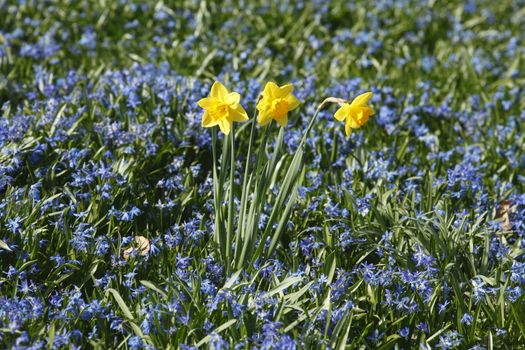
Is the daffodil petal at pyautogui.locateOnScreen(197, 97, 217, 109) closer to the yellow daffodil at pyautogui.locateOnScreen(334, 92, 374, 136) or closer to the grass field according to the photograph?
the grass field

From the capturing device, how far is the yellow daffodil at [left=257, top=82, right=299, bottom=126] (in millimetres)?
2664

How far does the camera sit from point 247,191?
116 inches

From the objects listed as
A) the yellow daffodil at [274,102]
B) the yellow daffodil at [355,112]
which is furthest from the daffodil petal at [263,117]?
the yellow daffodil at [355,112]

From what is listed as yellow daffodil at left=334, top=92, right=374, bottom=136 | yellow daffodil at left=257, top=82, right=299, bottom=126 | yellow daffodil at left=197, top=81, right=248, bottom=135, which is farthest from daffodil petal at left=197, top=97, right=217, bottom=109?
yellow daffodil at left=334, top=92, right=374, bottom=136

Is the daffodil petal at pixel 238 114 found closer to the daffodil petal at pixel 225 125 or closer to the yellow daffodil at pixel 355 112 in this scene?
the daffodil petal at pixel 225 125

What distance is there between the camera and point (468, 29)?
6.19 meters

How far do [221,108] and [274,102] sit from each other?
219mm

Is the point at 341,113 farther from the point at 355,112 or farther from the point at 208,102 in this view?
the point at 208,102

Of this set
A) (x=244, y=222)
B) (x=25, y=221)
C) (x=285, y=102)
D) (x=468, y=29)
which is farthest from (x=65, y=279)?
(x=468, y=29)

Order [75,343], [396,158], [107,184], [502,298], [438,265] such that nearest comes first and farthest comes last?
[75,343] < [502,298] < [438,265] < [107,184] < [396,158]

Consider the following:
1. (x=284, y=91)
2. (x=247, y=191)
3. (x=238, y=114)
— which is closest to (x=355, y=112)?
(x=284, y=91)

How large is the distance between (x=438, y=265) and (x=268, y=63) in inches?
94.1

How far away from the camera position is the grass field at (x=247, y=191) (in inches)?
110

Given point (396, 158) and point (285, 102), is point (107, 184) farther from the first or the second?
point (396, 158)
